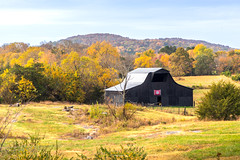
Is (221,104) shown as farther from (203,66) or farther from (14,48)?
(14,48)

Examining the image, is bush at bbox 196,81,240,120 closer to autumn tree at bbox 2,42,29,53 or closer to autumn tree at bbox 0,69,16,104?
autumn tree at bbox 0,69,16,104

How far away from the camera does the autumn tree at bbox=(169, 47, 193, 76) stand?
106 m

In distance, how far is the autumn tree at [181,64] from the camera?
106m

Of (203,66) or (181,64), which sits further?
(203,66)

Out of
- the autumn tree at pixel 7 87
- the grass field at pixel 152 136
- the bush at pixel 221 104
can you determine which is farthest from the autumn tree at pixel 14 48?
the bush at pixel 221 104

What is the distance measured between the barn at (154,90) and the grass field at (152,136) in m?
19.2

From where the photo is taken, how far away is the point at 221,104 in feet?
87.9

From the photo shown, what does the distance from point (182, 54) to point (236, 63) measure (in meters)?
22.8

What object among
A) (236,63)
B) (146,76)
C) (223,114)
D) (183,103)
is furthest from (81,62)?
(236,63)

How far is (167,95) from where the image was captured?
57844 mm

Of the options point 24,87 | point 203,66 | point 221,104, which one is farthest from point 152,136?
point 203,66

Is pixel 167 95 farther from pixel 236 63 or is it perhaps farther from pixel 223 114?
pixel 236 63

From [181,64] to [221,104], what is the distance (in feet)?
265

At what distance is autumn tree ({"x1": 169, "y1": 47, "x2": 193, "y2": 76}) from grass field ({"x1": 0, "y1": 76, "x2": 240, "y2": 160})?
240 ft
